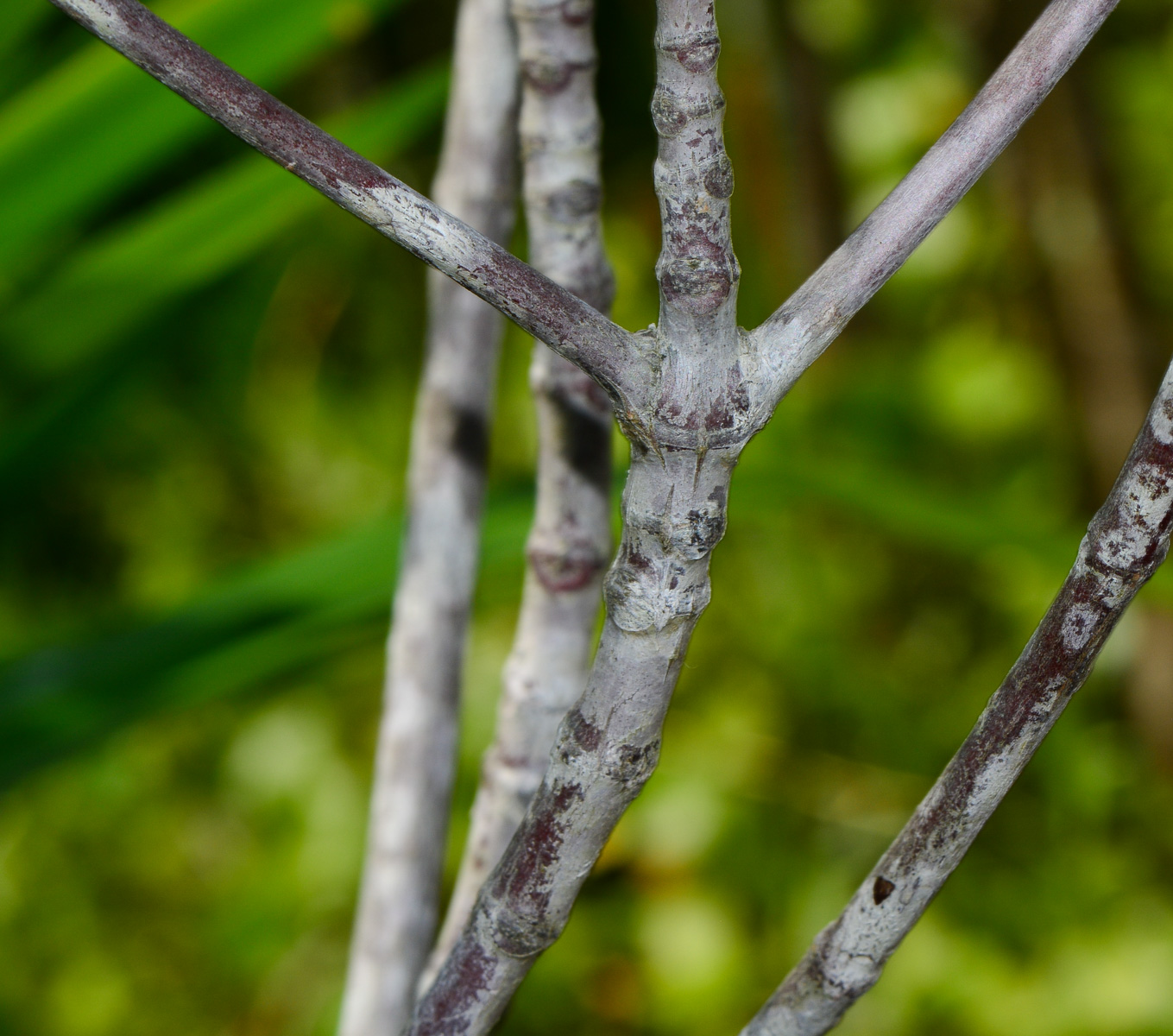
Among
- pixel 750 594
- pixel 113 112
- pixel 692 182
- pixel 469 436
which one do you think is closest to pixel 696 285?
pixel 692 182

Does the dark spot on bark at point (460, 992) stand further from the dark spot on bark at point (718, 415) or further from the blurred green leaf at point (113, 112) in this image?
the blurred green leaf at point (113, 112)

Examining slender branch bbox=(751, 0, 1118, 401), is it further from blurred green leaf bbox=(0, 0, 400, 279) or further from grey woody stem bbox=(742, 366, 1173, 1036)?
blurred green leaf bbox=(0, 0, 400, 279)

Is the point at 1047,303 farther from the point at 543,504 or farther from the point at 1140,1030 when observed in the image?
the point at 543,504

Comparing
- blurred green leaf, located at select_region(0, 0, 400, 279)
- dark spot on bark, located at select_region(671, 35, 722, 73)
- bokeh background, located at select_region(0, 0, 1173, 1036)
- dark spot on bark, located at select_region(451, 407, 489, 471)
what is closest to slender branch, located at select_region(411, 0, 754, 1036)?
dark spot on bark, located at select_region(671, 35, 722, 73)

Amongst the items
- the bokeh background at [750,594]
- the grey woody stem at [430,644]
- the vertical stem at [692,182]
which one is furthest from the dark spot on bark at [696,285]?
the bokeh background at [750,594]

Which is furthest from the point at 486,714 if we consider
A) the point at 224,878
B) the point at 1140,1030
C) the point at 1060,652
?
the point at 1060,652

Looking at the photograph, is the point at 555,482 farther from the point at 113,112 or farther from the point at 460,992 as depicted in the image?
the point at 113,112
